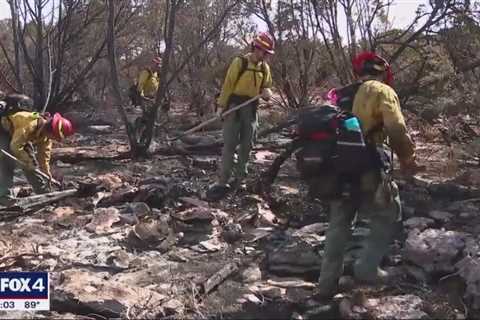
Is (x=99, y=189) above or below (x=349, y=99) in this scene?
below

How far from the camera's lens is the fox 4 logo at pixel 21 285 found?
3.92m

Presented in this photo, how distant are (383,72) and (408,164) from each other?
0.66m

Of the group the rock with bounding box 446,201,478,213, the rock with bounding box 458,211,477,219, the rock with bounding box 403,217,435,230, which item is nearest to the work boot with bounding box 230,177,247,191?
the rock with bounding box 403,217,435,230

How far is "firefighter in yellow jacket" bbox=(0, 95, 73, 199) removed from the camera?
5703 millimetres

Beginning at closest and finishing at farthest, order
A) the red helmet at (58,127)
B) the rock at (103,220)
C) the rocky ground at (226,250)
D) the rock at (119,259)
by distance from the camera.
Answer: the rocky ground at (226,250) → the rock at (119,259) → the rock at (103,220) → the red helmet at (58,127)

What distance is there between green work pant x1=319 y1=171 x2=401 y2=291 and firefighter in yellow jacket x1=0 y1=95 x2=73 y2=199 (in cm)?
314

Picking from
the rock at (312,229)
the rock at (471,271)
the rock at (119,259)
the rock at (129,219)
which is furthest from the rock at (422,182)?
the rock at (119,259)

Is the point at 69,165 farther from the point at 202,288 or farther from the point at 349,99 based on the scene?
the point at 349,99

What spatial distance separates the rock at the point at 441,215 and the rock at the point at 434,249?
0.85 metres

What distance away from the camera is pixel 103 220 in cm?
556

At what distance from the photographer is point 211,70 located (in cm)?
1457

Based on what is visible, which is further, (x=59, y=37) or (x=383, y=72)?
(x=59, y=37)

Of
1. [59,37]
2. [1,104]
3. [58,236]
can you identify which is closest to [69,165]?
[1,104]

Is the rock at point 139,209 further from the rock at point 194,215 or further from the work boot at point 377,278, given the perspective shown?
the work boot at point 377,278
